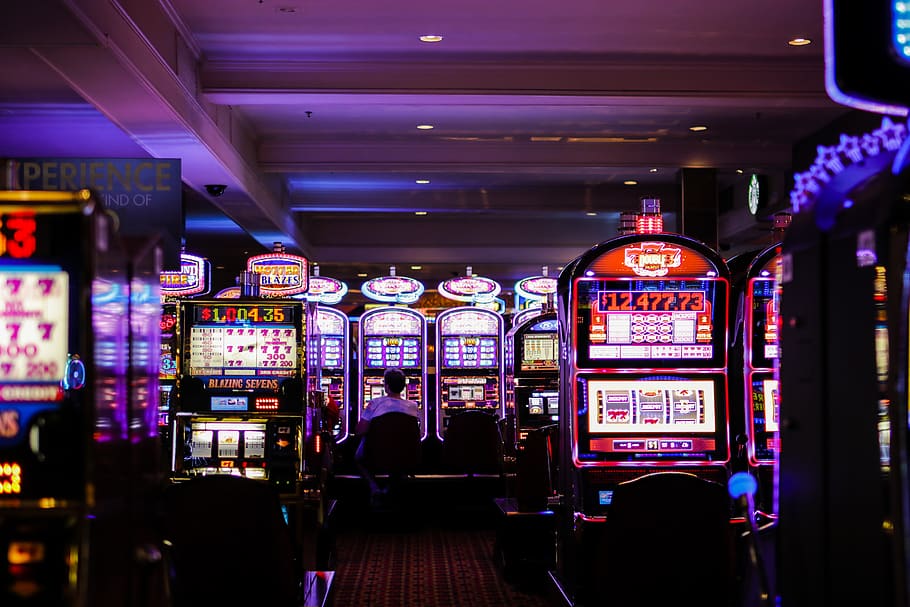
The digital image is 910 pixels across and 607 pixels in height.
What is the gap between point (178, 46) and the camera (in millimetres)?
6566

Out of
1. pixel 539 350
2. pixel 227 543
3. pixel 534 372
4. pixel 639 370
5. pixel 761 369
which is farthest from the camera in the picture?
pixel 539 350

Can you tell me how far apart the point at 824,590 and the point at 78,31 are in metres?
4.09

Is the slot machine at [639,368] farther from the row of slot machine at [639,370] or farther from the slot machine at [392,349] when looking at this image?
the slot machine at [392,349]

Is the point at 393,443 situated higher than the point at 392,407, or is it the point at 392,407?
the point at 392,407

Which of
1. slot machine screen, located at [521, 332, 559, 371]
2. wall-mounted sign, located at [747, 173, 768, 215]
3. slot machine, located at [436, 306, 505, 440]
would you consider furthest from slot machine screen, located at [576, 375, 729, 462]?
slot machine, located at [436, 306, 505, 440]

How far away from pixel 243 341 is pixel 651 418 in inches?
90.6

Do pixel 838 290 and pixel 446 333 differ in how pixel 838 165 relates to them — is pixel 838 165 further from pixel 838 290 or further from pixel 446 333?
pixel 446 333

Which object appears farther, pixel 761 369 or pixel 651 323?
pixel 761 369

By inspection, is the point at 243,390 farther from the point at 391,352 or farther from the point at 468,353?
the point at 468,353

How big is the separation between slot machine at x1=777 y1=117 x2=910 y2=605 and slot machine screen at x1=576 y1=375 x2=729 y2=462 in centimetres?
233

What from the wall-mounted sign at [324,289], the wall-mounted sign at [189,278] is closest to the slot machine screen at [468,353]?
the wall-mounted sign at [189,278]

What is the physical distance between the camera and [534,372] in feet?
32.0

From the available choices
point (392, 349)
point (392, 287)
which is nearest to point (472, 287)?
point (392, 287)

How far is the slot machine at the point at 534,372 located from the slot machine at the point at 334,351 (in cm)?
180
